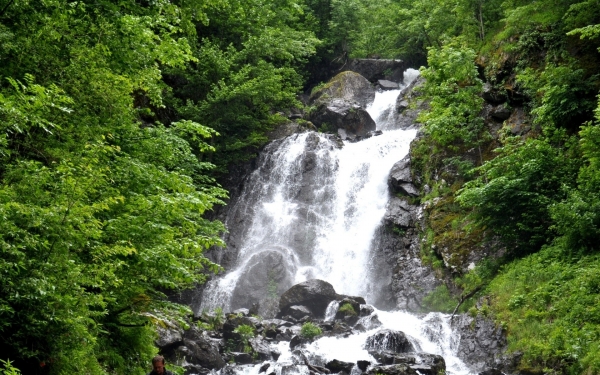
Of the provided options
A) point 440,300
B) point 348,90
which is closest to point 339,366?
point 440,300

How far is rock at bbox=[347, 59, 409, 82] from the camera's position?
3294 centimetres

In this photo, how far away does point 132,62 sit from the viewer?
841 cm

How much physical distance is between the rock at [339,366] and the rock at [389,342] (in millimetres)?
1214

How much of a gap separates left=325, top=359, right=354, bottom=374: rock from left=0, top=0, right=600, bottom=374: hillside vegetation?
3.57 meters

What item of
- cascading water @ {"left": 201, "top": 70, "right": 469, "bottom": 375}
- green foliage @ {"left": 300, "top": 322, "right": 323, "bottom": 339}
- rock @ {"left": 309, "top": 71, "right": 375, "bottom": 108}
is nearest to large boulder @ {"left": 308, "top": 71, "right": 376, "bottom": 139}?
rock @ {"left": 309, "top": 71, "right": 375, "bottom": 108}

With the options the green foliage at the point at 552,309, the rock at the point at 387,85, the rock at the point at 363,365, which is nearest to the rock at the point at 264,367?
the rock at the point at 363,365

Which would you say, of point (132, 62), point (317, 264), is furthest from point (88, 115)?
point (317, 264)

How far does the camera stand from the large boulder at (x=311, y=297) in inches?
675

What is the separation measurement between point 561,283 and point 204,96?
16.5 m

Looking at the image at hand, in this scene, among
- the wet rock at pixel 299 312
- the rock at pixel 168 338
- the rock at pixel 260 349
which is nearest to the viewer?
the rock at pixel 168 338

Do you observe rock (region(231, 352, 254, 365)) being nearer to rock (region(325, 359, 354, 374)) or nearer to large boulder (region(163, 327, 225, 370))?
large boulder (region(163, 327, 225, 370))

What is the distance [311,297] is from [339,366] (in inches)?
193

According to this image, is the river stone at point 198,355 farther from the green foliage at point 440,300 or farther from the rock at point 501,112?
the rock at point 501,112

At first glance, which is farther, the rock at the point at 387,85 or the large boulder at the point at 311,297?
the rock at the point at 387,85
